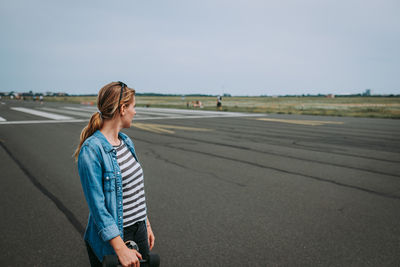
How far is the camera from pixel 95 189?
163 centimetres

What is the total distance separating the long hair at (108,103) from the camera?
172cm

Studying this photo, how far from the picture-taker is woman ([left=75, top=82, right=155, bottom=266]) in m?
1.63

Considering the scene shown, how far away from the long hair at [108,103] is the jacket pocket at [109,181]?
299mm

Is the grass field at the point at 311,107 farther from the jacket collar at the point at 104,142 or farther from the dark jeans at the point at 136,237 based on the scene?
the jacket collar at the point at 104,142

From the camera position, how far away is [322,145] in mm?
9359

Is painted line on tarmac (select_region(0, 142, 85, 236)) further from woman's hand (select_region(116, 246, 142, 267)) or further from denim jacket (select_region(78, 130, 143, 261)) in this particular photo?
woman's hand (select_region(116, 246, 142, 267))

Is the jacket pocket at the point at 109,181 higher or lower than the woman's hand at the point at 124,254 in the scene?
higher

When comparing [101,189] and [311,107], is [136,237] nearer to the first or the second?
[101,189]

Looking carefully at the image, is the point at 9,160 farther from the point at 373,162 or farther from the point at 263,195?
the point at 373,162

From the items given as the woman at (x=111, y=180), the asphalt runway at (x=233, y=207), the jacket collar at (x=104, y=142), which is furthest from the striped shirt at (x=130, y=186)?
the asphalt runway at (x=233, y=207)

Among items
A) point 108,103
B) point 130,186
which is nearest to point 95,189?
point 130,186

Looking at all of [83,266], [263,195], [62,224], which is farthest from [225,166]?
[83,266]

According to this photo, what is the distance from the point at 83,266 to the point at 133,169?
5.06 feet

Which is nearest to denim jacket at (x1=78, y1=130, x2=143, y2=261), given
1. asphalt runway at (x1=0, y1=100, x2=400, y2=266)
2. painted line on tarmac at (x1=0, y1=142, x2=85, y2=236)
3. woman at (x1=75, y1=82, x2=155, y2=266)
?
woman at (x1=75, y1=82, x2=155, y2=266)
